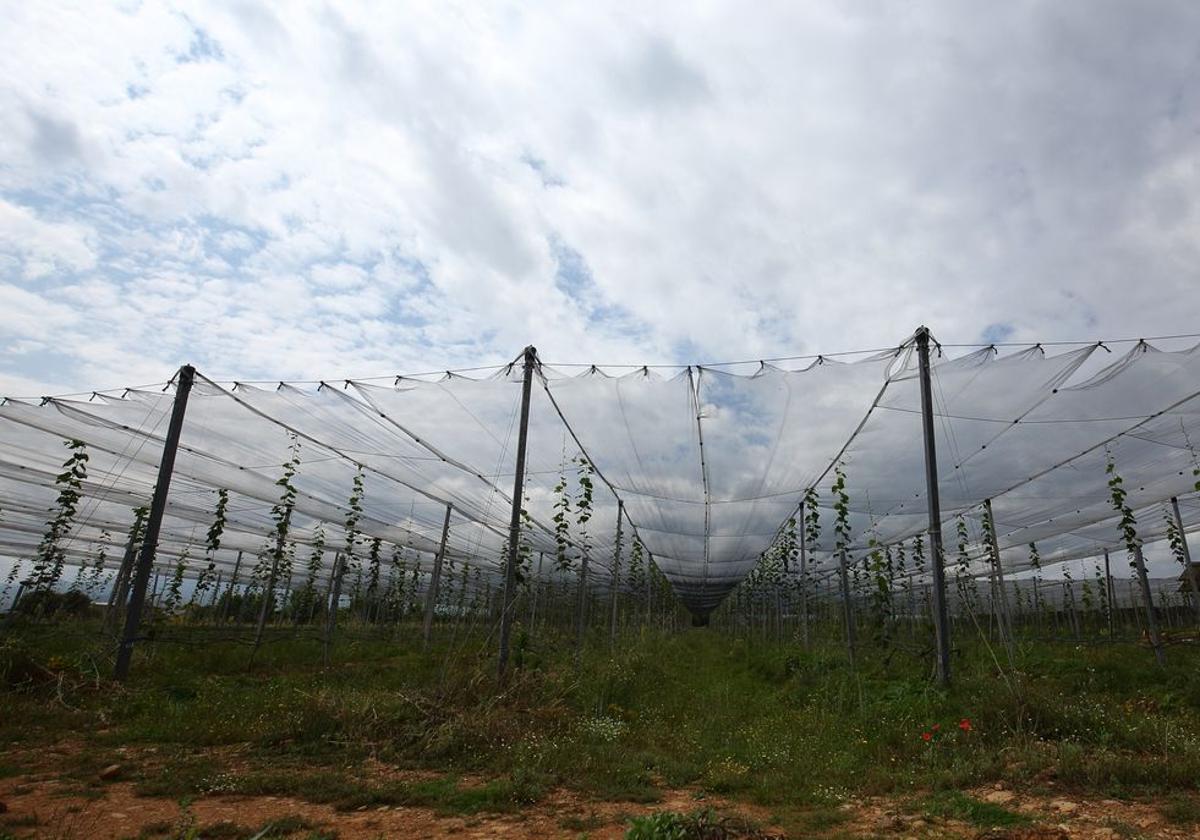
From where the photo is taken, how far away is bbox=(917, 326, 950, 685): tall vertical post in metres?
7.10

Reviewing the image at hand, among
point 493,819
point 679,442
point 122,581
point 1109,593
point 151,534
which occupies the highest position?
point 679,442

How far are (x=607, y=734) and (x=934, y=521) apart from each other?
445 cm

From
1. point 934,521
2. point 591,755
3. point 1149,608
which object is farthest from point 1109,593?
point 591,755

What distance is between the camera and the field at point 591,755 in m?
3.76

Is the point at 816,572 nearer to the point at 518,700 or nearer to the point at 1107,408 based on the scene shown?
the point at 1107,408

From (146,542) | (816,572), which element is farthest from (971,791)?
(816,572)

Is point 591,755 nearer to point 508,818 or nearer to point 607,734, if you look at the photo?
point 607,734

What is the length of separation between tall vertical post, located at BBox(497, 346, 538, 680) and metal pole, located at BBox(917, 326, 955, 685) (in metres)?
4.87

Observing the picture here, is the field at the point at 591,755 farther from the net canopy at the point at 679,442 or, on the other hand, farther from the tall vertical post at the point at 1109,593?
the tall vertical post at the point at 1109,593

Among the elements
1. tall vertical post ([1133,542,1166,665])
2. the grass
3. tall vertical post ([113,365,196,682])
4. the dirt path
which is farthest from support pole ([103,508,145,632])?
tall vertical post ([1133,542,1166,665])

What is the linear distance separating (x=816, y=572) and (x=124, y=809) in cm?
2144

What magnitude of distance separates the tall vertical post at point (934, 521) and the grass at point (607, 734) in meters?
0.37

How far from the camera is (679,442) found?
9.54 meters

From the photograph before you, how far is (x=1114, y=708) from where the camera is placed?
20.3 feet
